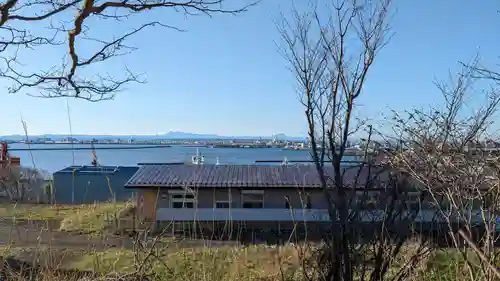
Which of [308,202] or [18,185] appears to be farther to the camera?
[18,185]

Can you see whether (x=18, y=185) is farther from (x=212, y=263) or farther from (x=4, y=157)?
(x=212, y=263)

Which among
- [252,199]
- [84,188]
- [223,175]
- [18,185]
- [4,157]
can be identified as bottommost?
[252,199]

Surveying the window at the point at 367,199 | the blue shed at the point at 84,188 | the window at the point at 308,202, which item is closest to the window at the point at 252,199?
the blue shed at the point at 84,188

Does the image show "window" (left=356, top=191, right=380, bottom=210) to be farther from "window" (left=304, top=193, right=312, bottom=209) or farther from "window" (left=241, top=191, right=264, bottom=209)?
"window" (left=241, top=191, right=264, bottom=209)

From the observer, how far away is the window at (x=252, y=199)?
13573 millimetres

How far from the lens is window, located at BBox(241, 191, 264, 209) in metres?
13.6

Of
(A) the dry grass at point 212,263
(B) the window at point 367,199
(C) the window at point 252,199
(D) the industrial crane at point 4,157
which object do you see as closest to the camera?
(B) the window at point 367,199

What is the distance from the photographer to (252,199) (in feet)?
44.9

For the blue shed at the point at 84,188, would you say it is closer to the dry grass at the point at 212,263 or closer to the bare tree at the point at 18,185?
the bare tree at the point at 18,185

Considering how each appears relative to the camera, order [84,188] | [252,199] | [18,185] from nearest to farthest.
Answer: [18,185] < [84,188] < [252,199]

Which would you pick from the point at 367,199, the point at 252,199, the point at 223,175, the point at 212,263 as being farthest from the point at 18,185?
the point at 223,175

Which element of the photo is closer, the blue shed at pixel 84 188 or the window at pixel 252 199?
the blue shed at pixel 84 188

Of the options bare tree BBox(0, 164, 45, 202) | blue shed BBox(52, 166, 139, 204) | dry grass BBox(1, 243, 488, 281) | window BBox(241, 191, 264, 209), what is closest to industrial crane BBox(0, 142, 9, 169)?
bare tree BBox(0, 164, 45, 202)

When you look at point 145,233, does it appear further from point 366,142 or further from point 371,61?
point 371,61
